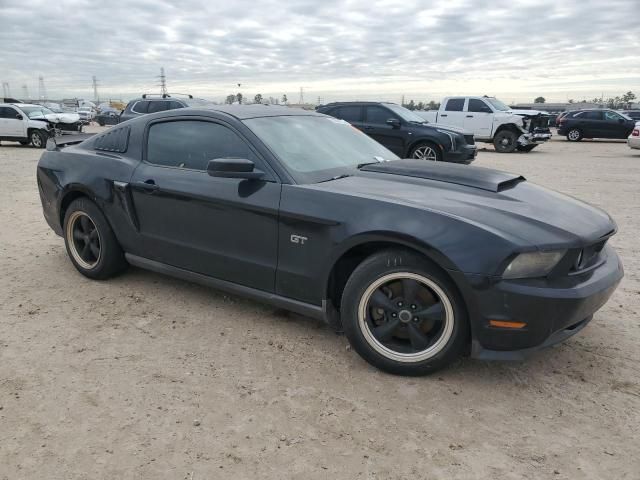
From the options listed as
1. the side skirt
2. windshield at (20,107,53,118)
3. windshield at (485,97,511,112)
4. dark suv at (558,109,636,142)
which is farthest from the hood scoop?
dark suv at (558,109,636,142)

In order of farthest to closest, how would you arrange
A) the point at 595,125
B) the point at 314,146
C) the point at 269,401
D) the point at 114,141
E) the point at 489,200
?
the point at 595,125 → the point at 114,141 → the point at 314,146 → the point at 489,200 → the point at 269,401

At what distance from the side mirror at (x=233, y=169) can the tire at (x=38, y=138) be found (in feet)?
60.1

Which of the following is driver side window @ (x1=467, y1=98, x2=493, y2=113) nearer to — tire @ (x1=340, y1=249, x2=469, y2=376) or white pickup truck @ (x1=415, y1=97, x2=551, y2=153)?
white pickup truck @ (x1=415, y1=97, x2=551, y2=153)

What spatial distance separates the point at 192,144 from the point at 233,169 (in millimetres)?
763

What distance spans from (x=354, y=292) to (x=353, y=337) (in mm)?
272

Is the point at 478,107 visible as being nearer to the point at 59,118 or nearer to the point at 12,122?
the point at 59,118

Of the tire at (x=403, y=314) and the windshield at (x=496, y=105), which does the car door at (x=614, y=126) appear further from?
the tire at (x=403, y=314)

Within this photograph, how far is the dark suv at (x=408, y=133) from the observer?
11484 mm

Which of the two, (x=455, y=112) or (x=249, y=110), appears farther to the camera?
(x=455, y=112)

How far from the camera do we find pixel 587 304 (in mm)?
2676

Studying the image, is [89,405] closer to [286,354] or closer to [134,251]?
[286,354]

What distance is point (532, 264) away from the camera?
2576 millimetres

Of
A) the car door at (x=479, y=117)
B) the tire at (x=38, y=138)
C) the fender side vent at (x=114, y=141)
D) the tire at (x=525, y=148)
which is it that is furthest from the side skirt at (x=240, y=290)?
the tire at (x=38, y=138)

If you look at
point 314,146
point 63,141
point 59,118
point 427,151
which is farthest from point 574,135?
point 63,141
